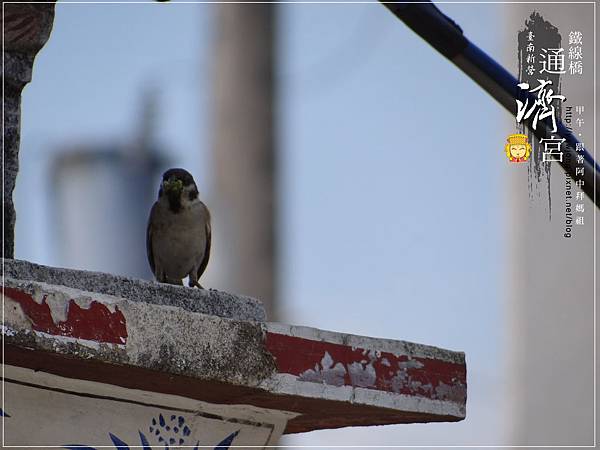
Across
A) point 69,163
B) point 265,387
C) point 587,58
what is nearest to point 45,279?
point 265,387

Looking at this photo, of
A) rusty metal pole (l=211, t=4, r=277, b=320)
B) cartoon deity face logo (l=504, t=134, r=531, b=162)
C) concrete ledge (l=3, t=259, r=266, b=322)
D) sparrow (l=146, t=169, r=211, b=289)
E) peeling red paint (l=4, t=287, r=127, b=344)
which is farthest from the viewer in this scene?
rusty metal pole (l=211, t=4, r=277, b=320)

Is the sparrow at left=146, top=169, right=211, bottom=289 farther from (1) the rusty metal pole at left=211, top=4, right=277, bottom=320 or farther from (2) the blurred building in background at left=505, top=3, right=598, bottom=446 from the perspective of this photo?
(1) the rusty metal pole at left=211, top=4, right=277, bottom=320

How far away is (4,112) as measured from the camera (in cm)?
388

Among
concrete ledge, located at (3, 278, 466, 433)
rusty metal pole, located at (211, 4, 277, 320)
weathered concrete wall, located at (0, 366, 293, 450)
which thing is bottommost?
weathered concrete wall, located at (0, 366, 293, 450)

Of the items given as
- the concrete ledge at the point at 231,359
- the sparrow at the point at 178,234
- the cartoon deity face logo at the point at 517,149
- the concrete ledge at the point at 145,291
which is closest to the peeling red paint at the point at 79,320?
the concrete ledge at the point at 231,359

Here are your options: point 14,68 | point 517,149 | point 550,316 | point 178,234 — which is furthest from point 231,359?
point 550,316

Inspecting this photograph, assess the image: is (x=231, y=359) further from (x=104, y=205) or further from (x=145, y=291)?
(x=104, y=205)

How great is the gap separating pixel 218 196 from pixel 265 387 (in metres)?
7.00

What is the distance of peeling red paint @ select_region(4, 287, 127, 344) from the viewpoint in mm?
2918

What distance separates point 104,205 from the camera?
1131 centimetres

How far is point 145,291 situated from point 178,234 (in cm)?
219

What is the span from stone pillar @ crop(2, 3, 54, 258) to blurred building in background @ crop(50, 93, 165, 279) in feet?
22.0

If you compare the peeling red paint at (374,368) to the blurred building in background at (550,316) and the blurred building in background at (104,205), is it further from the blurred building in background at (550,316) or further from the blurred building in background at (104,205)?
the blurred building in background at (104,205)

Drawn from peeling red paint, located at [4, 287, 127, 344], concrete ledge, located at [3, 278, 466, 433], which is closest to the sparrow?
concrete ledge, located at [3, 278, 466, 433]
